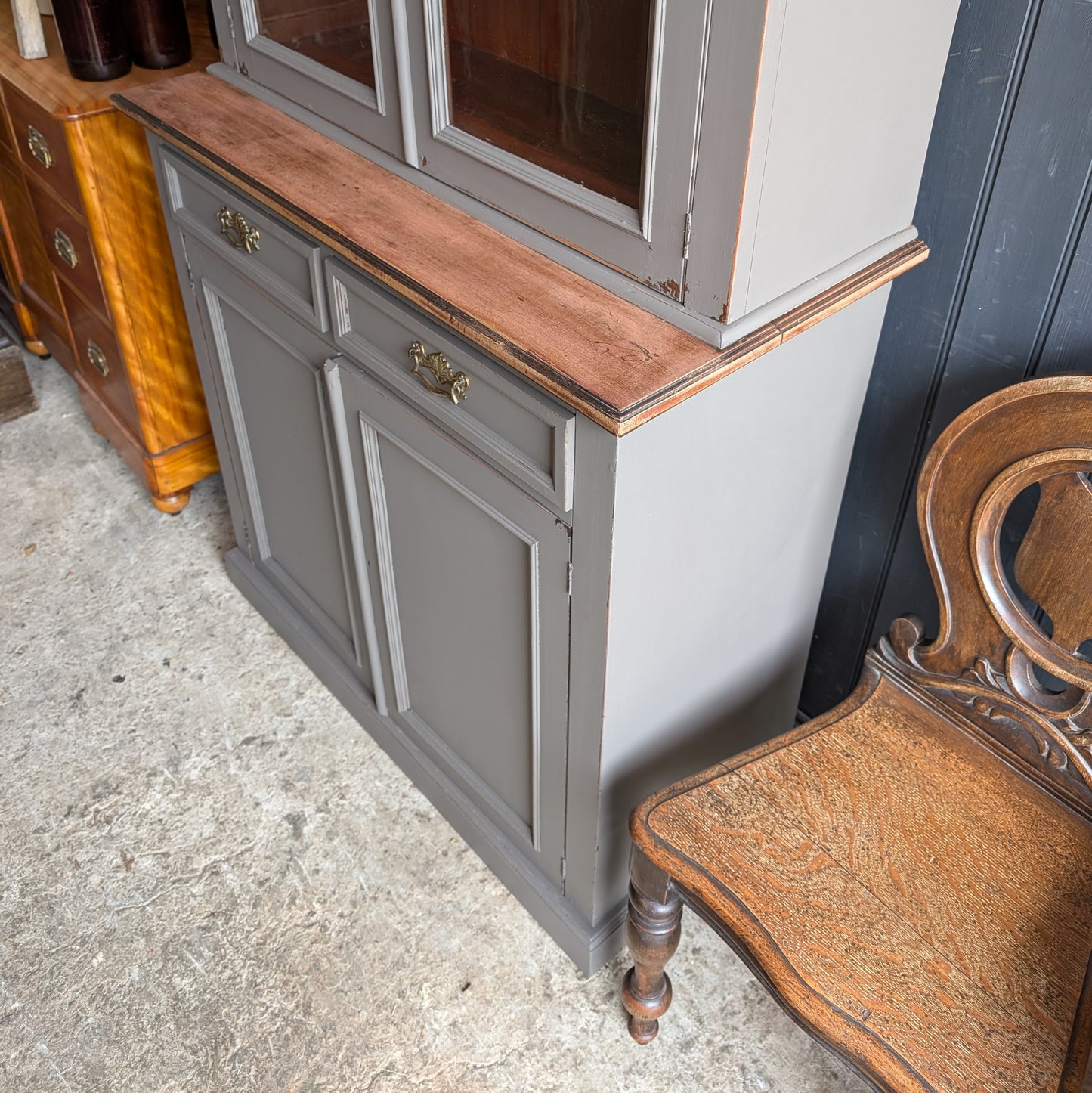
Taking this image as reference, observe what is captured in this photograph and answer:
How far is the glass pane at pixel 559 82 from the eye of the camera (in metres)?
0.99

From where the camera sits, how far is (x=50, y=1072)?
147cm

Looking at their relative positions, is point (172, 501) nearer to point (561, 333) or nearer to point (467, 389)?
point (467, 389)

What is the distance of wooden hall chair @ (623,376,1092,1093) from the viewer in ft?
3.40

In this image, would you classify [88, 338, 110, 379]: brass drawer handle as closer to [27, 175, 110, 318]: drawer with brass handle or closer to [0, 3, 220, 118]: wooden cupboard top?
[27, 175, 110, 318]: drawer with brass handle

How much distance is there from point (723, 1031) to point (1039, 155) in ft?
3.96

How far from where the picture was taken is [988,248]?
1.20 meters

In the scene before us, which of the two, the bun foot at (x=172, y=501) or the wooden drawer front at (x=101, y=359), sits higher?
the wooden drawer front at (x=101, y=359)

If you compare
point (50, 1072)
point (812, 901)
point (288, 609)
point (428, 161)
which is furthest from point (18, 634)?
point (812, 901)

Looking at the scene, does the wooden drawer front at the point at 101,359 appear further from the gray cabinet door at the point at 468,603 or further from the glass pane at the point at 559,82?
the glass pane at the point at 559,82

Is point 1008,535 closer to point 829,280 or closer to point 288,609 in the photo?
point 829,280

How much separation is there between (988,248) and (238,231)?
1.00 m

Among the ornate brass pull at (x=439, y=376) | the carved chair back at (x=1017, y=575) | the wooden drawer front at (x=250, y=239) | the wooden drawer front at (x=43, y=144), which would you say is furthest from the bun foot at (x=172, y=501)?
the carved chair back at (x=1017, y=575)

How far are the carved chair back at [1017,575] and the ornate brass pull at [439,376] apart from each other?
0.54 m

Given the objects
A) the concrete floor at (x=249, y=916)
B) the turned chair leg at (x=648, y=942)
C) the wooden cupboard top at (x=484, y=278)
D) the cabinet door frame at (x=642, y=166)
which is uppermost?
the cabinet door frame at (x=642, y=166)
